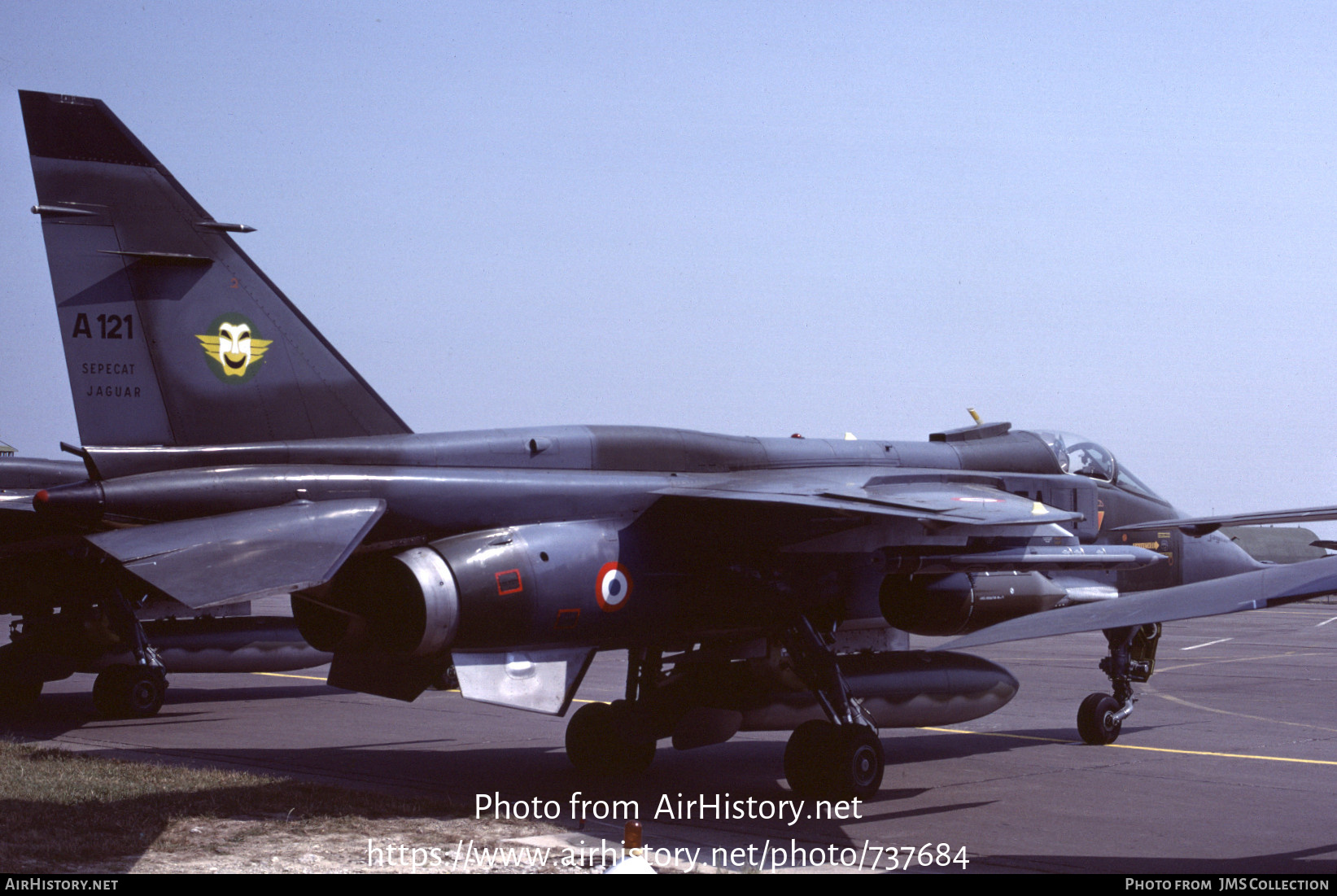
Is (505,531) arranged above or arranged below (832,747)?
above

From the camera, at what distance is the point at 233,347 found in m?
10.5

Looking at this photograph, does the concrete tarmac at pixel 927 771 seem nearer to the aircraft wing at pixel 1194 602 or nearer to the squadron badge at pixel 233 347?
the aircraft wing at pixel 1194 602

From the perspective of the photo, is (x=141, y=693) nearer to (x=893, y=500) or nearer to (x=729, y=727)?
(x=729, y=727)

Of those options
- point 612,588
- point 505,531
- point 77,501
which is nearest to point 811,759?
point 612,588

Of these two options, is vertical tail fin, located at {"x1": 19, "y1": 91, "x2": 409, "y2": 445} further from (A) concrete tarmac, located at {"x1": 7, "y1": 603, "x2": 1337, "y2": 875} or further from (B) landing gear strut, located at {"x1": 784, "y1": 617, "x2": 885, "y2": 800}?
(B) landing gear strut, located at {"x1": 784, "y1": 617, "x2": 885, "y2": 800}

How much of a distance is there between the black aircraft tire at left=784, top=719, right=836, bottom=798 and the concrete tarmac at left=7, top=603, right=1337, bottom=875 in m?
0.25

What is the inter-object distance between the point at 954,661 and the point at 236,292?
7935 millimetres

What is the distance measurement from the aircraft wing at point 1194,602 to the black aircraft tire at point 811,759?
4.83 ft

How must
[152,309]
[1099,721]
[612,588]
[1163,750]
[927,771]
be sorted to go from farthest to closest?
[1099,721] < [1163,750] < [927,771] < [612,588] < [152,309]

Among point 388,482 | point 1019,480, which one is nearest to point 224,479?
point 388,482

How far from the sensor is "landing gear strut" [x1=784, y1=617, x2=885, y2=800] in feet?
36.2

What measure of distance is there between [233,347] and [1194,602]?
24.9 feet

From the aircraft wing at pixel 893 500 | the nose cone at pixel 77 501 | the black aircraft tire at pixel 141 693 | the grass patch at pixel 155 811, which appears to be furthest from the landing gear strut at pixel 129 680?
the aircraft wing at pixel 893 500

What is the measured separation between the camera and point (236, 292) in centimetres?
1062
